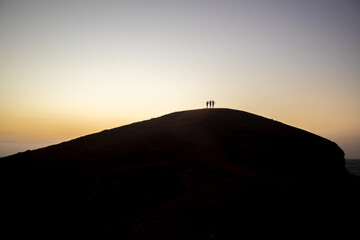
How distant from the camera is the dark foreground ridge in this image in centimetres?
1510

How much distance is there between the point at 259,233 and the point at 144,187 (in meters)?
9.54

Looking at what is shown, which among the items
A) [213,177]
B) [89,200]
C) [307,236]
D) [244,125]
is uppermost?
[244,125]

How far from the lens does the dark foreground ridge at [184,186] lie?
15.1 meters

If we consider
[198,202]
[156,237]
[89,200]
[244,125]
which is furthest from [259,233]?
[244,125]

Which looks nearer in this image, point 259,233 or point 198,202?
point 259,233

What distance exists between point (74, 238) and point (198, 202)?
8139 mm

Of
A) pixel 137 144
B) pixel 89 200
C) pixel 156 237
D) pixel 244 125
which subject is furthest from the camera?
pixel 244 125

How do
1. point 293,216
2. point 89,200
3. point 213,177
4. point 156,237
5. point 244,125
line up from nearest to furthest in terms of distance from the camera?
point 156,237 < point 293,216 < point 89,200 < point 213,177 < point 244,125

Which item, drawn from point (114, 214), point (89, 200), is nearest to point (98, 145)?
point (89, 200)

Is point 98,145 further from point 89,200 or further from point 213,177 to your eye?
point 213,177

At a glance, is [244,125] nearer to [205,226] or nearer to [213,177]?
[213,177]

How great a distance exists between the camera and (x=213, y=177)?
20.0 m

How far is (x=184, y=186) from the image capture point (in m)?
19.4

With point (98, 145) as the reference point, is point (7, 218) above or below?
below
